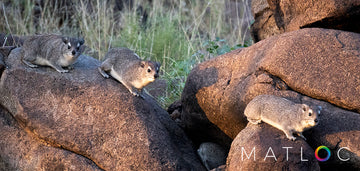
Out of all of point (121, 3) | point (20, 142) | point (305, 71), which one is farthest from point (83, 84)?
point (121, 3)

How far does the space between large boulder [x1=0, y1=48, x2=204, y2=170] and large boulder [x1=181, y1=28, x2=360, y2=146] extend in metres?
0.88

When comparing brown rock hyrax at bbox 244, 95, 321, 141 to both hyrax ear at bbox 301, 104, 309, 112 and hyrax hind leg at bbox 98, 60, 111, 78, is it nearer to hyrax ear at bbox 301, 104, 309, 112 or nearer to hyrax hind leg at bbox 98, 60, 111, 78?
hyrax ear at bbox 301, 104, 309, 112

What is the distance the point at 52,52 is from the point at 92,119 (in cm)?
139

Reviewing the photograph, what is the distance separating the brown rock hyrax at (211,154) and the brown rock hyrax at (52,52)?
2.62 meters

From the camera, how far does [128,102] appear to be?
277 inches

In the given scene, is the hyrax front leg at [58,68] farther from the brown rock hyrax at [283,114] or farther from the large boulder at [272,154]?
the large boulder at [272,154]

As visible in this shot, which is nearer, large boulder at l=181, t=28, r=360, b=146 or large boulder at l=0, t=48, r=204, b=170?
large boulder at l=181, t=28, r=360, b=146

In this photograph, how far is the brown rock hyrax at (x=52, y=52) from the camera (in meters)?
7.36

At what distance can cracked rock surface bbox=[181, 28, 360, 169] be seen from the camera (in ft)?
20.1

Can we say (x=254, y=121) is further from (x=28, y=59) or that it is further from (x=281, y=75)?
(x=28, y=59)

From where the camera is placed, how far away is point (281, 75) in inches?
256

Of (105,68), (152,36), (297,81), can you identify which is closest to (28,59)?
(105,68)

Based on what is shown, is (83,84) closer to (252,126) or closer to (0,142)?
(0,142)

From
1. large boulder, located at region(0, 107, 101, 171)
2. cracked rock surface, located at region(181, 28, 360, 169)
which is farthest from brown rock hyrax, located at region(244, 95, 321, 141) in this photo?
large boulder, located at region(0, 107, 101, 171)
